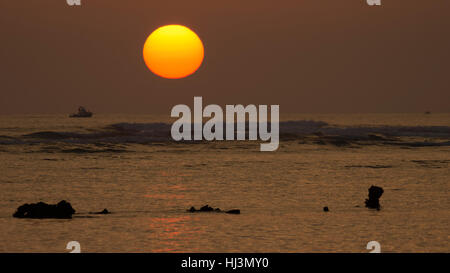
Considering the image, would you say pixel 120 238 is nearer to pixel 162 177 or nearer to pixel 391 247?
pixel 391 247

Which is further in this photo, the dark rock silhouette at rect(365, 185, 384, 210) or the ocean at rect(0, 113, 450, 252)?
the dark rock silhouette at rect(365, 185, 384, 210)

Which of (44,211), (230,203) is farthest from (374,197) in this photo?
(44,211)

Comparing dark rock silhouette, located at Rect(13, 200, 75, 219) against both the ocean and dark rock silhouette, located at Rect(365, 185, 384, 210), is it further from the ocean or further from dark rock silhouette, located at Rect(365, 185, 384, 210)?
dark rock silhouette, located at Rect(365, 185, 384, 210)

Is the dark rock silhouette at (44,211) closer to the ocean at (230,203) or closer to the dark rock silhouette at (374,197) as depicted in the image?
the ocean at (230,203)

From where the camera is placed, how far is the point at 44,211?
22.4 m

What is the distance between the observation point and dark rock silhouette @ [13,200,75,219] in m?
22.2

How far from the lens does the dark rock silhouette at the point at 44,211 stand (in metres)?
22.2

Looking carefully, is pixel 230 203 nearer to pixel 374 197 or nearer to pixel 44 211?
pixel 374 197

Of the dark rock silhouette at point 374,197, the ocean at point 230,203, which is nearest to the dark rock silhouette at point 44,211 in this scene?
the ocean at point 230,203

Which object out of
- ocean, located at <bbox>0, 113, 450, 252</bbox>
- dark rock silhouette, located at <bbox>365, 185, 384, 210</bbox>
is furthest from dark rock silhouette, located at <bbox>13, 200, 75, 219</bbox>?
dark rock silhouette, located at <bbox>365, 185, 384, 210</bbox>

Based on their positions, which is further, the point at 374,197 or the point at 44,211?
the point at 374,197
